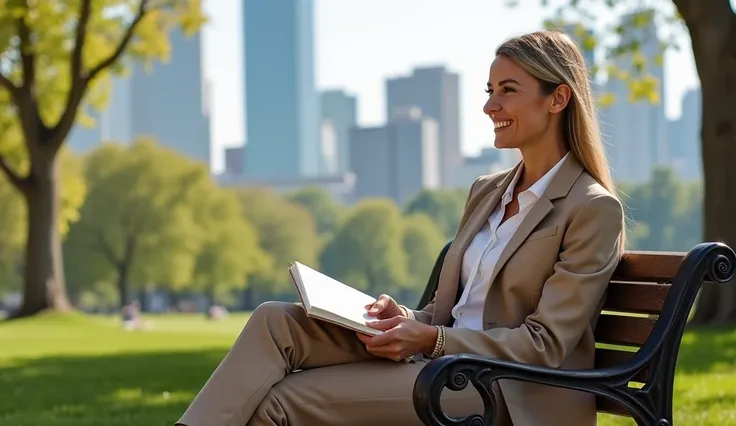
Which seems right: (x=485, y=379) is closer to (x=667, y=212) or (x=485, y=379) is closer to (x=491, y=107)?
(x=491, y=107)

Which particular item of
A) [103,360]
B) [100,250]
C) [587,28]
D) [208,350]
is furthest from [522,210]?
[100,250]

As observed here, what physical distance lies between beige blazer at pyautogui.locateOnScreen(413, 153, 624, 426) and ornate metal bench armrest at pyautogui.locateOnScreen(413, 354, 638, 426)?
176 millimetres

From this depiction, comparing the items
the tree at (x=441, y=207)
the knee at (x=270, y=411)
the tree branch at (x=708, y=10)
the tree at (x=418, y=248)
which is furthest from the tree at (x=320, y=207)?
the knee at (x=270, y=411)

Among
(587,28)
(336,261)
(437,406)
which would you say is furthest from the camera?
(336,261)

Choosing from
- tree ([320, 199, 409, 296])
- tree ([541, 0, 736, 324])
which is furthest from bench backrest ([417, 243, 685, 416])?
tree ([320, 199, 409, 296])

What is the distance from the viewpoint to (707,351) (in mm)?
9914

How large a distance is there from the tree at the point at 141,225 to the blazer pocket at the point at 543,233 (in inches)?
1799

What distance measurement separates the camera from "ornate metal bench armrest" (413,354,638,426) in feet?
9.56

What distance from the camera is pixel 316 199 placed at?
126375 millimetres

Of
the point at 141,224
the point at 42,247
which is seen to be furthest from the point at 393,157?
the point at 42,247

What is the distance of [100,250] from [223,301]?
37398 mm

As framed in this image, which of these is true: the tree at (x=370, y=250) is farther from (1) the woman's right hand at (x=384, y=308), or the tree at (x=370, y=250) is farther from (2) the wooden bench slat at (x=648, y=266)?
(2) the wooden bench slat at (x=648, y=266)

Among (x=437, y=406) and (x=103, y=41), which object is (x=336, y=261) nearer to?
(x=103, y=41)

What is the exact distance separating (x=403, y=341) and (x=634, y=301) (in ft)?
2.35
